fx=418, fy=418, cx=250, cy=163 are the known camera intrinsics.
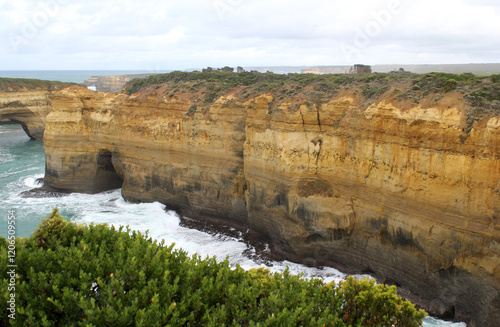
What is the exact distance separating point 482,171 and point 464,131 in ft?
5.30

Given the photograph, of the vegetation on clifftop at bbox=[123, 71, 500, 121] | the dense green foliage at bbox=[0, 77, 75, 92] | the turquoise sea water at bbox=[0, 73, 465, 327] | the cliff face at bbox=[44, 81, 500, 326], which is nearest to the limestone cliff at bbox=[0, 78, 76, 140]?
the dense green foliage at bbox=[0, 77, 75, 92]

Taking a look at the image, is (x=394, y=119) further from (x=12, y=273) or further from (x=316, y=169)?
(x=12, y=273)

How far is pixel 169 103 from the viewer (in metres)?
27.9

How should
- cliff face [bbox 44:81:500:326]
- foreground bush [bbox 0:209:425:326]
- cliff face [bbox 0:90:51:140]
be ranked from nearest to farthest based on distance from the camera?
foreground bush [bbox 0:209:425:326] < cliff face [bbox 44:81:500:326] < cliff face [bbox 0:90:51:140]

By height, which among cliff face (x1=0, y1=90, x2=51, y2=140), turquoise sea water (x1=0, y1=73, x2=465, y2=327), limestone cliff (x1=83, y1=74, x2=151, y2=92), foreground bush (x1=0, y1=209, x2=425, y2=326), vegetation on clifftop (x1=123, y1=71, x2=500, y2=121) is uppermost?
limestone cliff (x1=83, y1=74, x2=151, y2=92)

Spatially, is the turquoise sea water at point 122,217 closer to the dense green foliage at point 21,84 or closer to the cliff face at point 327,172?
the cliff face at point 327,172

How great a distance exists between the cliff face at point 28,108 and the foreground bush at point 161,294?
148 feet

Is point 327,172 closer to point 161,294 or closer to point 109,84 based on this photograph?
point 161,294

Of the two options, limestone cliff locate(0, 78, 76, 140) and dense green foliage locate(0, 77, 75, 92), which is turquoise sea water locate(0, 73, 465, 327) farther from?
dense green foliage locate(0, 77, 75, 92)

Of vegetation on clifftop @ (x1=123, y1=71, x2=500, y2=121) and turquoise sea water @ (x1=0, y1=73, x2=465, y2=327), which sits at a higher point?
vegetation on clifftop @ (x1=123, y1=71, x2=500, y2=121)

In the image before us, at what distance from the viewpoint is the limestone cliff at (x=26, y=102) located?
169 ft

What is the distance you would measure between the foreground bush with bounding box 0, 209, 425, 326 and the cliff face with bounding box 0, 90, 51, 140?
148 ft

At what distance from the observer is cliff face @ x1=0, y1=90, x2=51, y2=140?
51.4 meters

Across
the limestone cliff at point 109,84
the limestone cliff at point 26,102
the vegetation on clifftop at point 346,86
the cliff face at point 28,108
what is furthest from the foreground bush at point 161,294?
the limestone cliff at point 109,84
